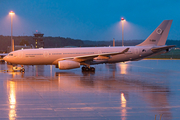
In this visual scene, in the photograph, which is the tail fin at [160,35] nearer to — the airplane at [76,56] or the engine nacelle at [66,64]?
the airplane at [76,56]

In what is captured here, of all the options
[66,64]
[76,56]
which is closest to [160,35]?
[76,56]

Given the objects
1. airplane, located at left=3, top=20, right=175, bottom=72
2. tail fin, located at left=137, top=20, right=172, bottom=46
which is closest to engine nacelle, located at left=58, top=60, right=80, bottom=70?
airplane, located at left=3, top=20, right=175, bottom=72

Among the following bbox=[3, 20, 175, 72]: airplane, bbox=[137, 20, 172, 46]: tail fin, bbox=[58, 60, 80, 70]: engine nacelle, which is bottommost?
bbox=[58, 60, 80, 70]: engine nacelle

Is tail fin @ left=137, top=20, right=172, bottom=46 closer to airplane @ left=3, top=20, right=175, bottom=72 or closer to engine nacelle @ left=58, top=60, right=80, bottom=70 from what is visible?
airplane @ left=3, top=20, right=175, bottom=72

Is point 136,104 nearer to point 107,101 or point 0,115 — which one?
point 107,101

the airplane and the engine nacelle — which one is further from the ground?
the airplane

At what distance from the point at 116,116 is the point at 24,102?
203 inches

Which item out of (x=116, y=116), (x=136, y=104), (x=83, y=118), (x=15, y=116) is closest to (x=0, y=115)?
(x=15, y=116)

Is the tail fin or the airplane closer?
the airplane

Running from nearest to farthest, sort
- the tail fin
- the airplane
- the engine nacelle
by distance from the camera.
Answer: the engine nacelle, the airplane, the tail fin

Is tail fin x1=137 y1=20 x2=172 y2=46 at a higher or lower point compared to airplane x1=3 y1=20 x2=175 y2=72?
higher

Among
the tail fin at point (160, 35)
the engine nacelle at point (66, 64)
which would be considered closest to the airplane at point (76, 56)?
the engine nacelle at point (66, 64)

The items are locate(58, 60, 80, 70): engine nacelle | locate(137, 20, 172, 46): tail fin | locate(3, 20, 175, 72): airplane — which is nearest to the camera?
locate(58, 60, 80, 70): engine nacelle

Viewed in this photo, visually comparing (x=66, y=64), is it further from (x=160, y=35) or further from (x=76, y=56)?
(x=160, y=35)
